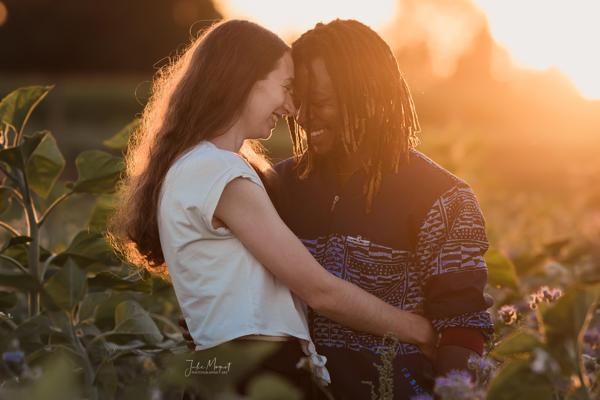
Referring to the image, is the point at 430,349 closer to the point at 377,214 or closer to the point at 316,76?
the point at 377,214

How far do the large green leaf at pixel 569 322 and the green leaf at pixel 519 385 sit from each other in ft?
0.17

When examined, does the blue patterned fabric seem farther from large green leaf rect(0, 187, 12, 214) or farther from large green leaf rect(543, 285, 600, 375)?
large green leaf rect(0, 187, 12, 214)

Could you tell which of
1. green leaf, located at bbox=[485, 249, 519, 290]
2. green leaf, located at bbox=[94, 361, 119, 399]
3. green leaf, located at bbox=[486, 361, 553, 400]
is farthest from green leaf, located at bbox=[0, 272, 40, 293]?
green leaf, located at bbox=[485, 249, 519, 290]

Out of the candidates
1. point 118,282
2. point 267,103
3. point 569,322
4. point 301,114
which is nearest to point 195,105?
point 267,103

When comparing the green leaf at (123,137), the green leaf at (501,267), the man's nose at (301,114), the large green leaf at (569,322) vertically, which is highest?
the man's nose at (301,114)

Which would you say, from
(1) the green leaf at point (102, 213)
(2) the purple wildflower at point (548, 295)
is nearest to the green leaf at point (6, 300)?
(1) the green leaf at point (102, 213)

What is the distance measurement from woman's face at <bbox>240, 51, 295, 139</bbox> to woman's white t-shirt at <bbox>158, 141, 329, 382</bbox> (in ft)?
0.48

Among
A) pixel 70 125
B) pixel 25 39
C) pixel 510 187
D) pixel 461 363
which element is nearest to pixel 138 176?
pixel 461 363

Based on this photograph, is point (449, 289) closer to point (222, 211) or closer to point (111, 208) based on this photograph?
point (222, 211)

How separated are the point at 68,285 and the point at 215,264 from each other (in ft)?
1.19

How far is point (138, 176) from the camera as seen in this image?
252cm

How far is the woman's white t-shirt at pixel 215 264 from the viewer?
2223 mm

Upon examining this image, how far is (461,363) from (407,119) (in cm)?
70
